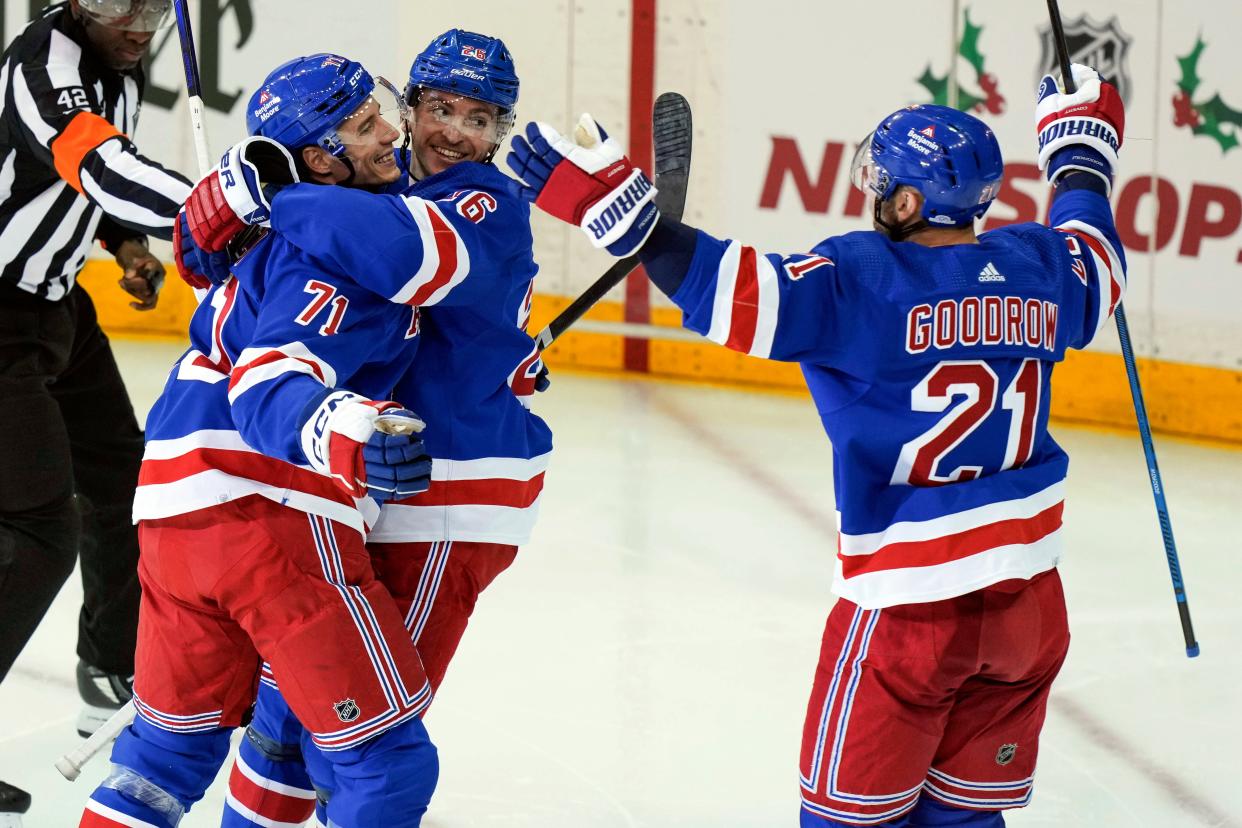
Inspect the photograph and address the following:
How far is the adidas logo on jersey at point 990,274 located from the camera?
2.11 meters

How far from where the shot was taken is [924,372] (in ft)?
6.93

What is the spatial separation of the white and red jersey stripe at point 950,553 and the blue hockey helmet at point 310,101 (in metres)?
0.83

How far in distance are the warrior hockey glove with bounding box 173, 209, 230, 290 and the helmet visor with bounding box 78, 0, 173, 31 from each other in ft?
2.22

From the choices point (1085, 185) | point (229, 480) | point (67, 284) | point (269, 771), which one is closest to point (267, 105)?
point (229, 480)

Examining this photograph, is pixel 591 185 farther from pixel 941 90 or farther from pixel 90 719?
pixel 941 90

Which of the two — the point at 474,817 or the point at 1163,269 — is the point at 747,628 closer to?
the point at 474,817

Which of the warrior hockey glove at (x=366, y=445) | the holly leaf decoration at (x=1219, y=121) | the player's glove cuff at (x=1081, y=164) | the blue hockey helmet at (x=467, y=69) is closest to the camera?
the warrior hockey glove at (x=366, y=445)

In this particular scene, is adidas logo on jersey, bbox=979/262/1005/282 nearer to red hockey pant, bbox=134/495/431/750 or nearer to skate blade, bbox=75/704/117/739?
red hockey pant, bbox=134/495/431/750

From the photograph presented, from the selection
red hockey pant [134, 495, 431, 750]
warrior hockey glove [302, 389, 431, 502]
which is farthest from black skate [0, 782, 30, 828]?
warrior hockey glove [302, 389, 431, 502]

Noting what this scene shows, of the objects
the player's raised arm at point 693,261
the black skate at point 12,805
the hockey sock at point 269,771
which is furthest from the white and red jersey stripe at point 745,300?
the black skate at point 12,805

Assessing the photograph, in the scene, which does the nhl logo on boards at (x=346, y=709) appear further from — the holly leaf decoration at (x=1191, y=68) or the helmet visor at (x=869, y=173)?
the holly leaf decoration at (x=1191, y=68)

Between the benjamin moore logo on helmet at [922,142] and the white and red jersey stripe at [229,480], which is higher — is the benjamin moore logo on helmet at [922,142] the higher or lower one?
the higher one

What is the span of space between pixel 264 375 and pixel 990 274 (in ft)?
2.81

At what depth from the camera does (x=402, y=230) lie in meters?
2.13
